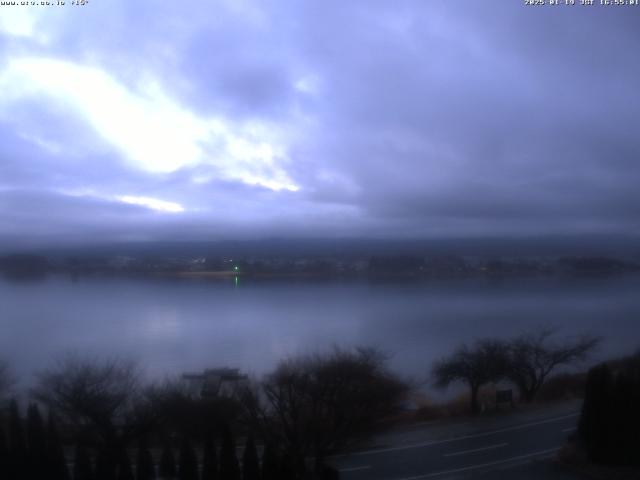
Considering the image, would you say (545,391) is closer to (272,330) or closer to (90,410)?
(272,330)

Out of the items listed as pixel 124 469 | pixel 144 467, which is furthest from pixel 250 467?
pixel 124 469

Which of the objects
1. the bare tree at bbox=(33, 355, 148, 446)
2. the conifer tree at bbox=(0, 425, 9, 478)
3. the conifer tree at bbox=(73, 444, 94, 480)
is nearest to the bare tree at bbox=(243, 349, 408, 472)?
the bare tree at bbox=(33, 355, 148, 446)

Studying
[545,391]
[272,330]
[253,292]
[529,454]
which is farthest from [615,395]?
[253,292]

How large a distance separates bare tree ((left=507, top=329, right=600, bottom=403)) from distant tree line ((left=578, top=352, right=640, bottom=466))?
285 centimetres

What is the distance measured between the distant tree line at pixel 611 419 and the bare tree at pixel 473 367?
251 cm

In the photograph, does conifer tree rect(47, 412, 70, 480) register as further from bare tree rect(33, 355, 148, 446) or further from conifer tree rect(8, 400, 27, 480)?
bare tree rect(33, 355, 148, 446)

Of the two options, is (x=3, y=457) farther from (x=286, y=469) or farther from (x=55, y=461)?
(x=286, y=469)

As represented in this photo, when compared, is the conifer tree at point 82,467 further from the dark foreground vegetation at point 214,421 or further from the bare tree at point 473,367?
the bare tree at point 473,367

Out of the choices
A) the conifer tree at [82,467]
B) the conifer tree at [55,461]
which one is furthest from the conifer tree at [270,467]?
the conifer tree at [55,461]

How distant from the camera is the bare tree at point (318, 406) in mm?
4852

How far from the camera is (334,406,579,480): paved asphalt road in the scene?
4555 millimetres

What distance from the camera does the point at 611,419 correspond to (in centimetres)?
469

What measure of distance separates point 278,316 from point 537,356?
5605mm

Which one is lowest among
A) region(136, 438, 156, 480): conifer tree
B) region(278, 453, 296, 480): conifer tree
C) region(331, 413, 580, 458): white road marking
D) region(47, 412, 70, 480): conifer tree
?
region(331, 413, 580, 458): white road marking
